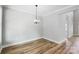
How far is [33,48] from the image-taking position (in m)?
1.86

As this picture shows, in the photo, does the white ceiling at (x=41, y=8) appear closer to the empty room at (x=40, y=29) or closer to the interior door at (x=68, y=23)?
the empty room at (x=40, y=29)

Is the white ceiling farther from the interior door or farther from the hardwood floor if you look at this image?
the hardwood floor

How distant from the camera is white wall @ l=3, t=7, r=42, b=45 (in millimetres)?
1817

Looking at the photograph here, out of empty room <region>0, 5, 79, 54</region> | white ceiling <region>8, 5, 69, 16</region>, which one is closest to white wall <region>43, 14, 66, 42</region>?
empty room <region>0, 5, 79, 54</region>

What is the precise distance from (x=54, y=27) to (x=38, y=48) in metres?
0.47

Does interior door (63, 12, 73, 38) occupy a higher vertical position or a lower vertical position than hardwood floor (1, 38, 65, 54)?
higher

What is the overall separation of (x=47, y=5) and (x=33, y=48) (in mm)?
792

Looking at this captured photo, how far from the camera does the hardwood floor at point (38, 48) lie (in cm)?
184

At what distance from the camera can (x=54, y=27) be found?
190 centimetres

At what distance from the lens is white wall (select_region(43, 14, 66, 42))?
1.89 meters

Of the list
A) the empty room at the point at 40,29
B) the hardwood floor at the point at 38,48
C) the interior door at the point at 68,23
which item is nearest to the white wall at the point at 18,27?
the empty room at the point at 40,29

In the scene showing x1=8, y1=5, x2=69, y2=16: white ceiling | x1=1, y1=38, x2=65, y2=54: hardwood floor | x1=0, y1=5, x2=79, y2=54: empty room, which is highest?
x1=8, y1=5, x2=69, y2=16: white ceiling

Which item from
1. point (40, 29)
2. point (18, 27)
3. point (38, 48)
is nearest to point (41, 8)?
point (40, 29)
